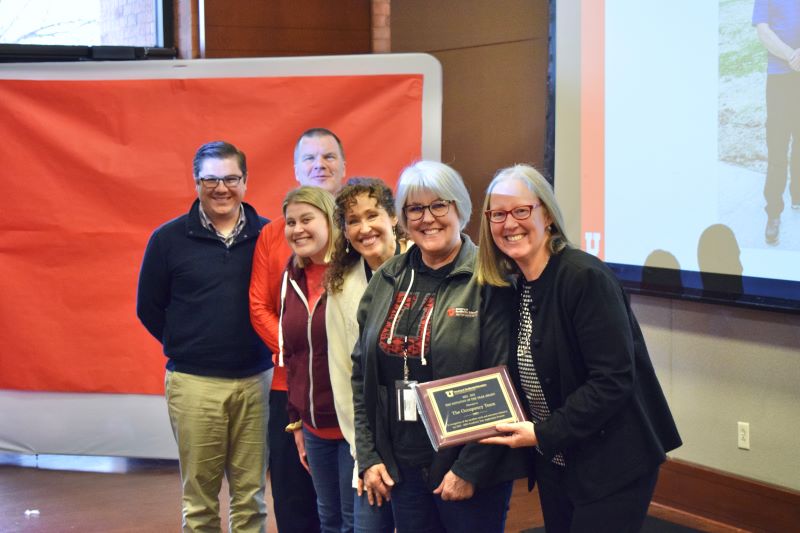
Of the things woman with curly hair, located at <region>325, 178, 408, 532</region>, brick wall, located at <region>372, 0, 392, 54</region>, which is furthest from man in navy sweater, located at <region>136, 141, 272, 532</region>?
brick wall, located at <region>372, 0, 392, 54</region>

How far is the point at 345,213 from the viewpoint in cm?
257

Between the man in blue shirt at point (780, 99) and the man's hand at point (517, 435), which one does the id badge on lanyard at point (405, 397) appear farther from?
the man in blue shirt at point (780, 99)

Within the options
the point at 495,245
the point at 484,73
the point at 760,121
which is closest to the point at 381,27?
the point at 484,73

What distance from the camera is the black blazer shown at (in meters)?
1.96

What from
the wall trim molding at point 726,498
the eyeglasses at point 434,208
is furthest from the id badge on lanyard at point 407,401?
the wall trim molding at point 726,498

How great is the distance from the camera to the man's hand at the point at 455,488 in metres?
2.13

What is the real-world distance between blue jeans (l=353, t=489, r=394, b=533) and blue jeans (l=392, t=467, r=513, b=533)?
0.24ft

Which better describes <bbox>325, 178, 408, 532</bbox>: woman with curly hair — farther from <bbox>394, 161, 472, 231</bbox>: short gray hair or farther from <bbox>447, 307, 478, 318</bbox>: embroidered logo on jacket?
<bbox>447, 307, 478, 318</bbox>: embroidered logo on jacket

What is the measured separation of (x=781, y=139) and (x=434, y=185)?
6.53 feet

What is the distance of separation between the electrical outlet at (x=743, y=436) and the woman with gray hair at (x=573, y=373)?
82.2 inches

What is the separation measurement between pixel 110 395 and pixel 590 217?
8.72ft

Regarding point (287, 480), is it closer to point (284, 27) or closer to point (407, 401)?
point (407, 401)

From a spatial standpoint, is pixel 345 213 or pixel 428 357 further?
pixel 345 213

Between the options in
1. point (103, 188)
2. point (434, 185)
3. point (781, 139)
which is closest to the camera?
point (434, 185)
